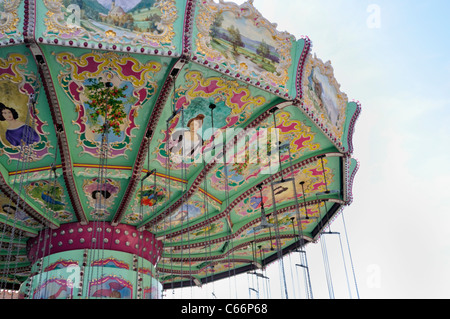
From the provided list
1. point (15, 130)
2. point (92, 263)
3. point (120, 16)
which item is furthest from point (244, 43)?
point (92, 263)

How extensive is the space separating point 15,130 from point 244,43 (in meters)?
4.80

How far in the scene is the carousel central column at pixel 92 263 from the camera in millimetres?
9984

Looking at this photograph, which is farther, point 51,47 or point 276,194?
point 276,194

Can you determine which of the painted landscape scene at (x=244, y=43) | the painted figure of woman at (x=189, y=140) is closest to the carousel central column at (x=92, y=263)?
the painted figure of woman at (x=189, y=140)

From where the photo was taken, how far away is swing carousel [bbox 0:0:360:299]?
7.19m

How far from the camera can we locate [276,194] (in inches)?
485

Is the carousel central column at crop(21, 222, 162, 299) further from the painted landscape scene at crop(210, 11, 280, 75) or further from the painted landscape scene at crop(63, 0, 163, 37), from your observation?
the painted landscape scene at crop(63, 0, 163, 37)

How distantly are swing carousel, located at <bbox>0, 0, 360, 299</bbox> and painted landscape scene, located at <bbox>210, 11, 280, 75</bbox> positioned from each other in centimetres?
3

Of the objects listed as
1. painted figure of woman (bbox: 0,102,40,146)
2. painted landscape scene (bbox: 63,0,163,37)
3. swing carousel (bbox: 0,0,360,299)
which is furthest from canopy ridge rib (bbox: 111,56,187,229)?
painted figure of woman (bbox: 0,102,40,146)

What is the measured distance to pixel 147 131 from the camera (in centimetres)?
885
